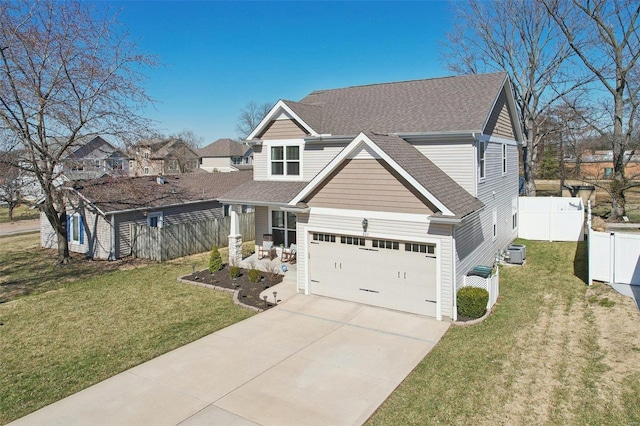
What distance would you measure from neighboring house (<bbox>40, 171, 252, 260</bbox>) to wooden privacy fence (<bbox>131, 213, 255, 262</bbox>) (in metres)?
0.65

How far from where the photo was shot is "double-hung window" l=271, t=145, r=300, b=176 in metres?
18.8

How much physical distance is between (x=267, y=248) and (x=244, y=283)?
11.2 ft

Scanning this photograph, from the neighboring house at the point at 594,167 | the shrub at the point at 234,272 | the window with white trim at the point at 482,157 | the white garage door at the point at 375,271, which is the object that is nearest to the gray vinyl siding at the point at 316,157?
the white garage door at the point at 375,271

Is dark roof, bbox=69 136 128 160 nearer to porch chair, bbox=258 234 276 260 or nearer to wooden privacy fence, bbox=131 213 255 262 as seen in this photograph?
wooden privacy fence, bbox=131 213 255 262

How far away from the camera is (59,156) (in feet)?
62.8

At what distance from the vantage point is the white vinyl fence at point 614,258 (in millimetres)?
13680

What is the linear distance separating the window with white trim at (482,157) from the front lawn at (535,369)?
4.72 metres

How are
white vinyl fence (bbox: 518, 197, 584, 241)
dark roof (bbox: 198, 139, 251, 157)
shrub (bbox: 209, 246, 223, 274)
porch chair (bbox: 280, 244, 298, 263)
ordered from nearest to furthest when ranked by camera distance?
shrub (bbox: 209, 246, 223, 274) < porch chair (bbox: 280, 244, 298, 263) < white vinyl fence (bbox: 518, 197, 584, 241) < dark roof (bbox: 198, 139, 251, 157)

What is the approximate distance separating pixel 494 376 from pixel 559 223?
51.2 feet

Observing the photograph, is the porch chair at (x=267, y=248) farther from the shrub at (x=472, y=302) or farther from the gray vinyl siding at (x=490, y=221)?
the shrub at (x=472, y=302)

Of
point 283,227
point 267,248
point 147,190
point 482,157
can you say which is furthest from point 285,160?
point 147,190

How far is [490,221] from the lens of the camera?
1722 centimetres

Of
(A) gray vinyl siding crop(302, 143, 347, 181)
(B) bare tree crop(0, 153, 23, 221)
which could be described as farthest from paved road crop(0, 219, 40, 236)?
(A) gray vinyl siding crop(302, 143, 347, 181)

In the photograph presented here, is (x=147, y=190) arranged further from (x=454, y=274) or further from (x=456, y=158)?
(x=454, y=274)
